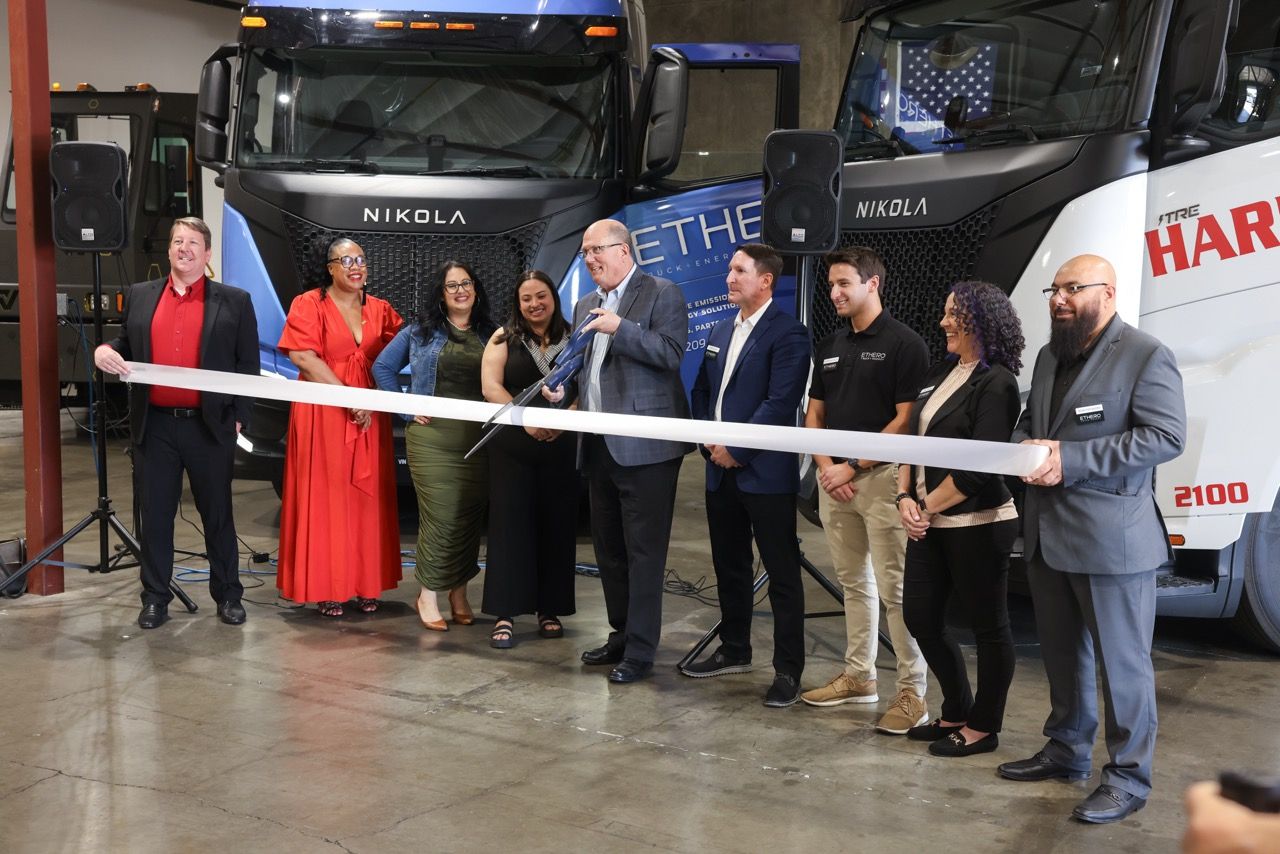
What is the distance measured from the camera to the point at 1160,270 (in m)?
5.25

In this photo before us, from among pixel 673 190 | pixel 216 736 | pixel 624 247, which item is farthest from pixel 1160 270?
pixel 216 736

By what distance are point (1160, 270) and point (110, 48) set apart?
13.7 m

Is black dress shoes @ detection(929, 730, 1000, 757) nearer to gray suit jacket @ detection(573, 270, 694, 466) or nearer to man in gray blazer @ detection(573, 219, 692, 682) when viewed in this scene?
man in gray blazer @ detection(573, 219, 692, 682)

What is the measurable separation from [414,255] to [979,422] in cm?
411

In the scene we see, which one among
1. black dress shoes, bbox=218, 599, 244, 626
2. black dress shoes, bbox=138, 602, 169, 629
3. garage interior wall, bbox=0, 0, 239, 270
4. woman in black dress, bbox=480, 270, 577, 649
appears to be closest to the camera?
woman in black dress, bbox=480, 270, 577, 649

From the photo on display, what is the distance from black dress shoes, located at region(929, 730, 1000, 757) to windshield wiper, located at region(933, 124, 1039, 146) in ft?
7.77

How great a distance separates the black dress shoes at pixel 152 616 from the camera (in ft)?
20.1

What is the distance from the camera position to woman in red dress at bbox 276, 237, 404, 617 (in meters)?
6.25

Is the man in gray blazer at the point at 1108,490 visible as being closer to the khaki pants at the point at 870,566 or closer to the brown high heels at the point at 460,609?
the khaki pants at the point at 870,566

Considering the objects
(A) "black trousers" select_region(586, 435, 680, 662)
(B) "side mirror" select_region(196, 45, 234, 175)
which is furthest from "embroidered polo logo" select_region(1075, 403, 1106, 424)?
(B) "side mirror" select_region(196, 45, 234, 175)

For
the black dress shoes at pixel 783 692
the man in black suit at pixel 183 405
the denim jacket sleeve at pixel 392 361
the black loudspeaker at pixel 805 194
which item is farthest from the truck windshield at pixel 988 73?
the man in black suit at pixel 183 405

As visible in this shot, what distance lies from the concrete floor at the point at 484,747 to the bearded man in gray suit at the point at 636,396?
30 centimetres

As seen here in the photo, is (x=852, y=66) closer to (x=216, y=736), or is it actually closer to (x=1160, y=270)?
(x=1160, y=270)

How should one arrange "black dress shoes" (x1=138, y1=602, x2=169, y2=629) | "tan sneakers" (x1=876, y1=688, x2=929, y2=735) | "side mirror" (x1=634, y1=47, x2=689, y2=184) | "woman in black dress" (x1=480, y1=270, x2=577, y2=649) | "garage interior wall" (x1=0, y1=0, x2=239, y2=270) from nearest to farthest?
"tan sneakers" (x1=876, y1=688, x2=929, y2=735)
"woman in black dress" (x1=480, y1=270, x2=577, y2=649)
"black dress shoes" (x1=138, y1=602, x2=169, y2=629)
"side mirror" (x1=634, y1=47, x2=689, y2=184)
"garage interior wall" (x1=0, y1=0, x2=239, y2=270)
